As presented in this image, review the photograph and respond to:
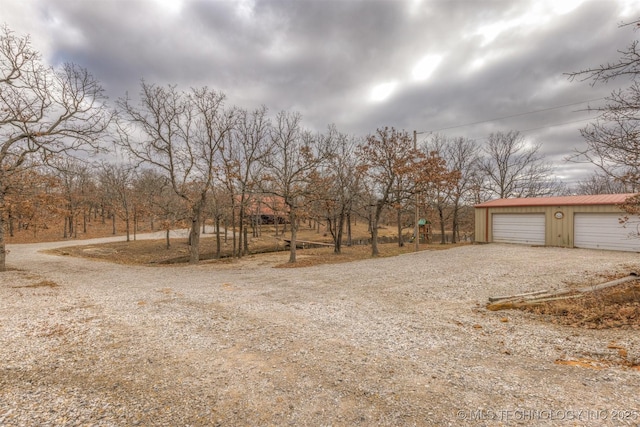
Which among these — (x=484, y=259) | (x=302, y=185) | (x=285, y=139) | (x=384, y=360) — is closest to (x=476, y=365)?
(x=384, y=360)

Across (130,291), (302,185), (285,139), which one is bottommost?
(130,291)

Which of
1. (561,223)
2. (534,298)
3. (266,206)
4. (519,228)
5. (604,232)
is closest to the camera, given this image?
(534,298)

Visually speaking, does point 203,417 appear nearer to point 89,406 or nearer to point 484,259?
point 89,406

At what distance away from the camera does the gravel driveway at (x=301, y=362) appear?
9.13 feet

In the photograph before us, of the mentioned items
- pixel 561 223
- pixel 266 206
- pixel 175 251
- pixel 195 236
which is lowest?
pixel 175 251

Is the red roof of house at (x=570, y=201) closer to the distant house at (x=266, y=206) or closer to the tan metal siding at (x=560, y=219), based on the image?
the tan metal siding at (x=560, y=219)

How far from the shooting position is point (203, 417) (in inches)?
108

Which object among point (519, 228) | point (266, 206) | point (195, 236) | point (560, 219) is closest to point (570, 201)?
point (560, 219)

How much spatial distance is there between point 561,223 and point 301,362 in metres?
18.6

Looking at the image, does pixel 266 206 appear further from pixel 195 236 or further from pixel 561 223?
pixel 561 223

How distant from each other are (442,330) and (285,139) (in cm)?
1406

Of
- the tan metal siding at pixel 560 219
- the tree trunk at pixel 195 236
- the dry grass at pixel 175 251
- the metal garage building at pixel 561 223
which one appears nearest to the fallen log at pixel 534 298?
the dry grass at pixel 175 251

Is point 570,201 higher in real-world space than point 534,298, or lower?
higher

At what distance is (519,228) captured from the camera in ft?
58.3
